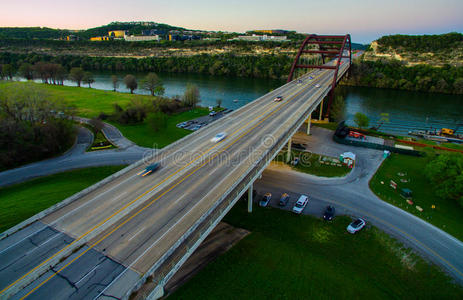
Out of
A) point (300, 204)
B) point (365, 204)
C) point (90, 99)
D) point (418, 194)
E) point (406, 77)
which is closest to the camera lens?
point (300, 204)

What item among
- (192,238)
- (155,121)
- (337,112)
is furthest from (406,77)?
(192,238)

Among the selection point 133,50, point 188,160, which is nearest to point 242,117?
point 188,160

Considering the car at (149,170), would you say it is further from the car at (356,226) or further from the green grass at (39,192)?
the car at (356,226)

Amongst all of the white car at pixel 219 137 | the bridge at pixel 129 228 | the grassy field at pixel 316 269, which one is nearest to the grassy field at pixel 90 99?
the white car at pixel 219 137

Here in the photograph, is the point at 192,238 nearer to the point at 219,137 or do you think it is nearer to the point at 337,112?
the point at 219,137

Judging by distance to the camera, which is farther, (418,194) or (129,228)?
(418,194)

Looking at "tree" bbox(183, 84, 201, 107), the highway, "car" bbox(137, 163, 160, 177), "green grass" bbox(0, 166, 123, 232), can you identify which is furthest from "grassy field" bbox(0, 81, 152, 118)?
the highway
